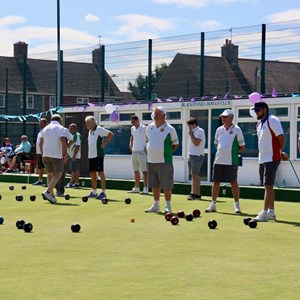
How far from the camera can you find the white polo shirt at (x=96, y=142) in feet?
50.6

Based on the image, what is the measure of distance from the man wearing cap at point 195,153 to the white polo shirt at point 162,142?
285 centimetres

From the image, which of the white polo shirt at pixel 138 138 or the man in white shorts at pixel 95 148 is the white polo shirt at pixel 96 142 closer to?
the man in white shorts at pixel 95 148

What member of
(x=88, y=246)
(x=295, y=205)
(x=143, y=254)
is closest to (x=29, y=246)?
(x=88, y=246)

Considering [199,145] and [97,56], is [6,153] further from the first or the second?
[199,145]

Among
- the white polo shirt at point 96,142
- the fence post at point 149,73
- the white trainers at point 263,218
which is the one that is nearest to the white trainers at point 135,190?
the white polo shirt at point 96,142

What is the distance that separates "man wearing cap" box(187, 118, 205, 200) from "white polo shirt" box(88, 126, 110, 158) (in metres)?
1.57

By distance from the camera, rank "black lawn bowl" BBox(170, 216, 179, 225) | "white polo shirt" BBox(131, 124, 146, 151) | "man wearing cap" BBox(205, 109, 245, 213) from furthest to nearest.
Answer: "white polo shirt" BBox(131, 124, 146, 151)
"man wearing cap" BBox(205, 109, 245, 213)
"black lawn bowl" BBox(170, 216, 179, 225)

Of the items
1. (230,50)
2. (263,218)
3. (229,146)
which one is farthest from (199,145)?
(230,50)

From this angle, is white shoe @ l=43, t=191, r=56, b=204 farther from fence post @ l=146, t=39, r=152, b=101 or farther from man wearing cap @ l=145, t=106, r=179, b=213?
fence post @ l=146, t=39, r=152, b=101

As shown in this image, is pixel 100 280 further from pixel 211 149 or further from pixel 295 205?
pixel 211 149

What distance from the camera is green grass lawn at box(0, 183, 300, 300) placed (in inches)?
229


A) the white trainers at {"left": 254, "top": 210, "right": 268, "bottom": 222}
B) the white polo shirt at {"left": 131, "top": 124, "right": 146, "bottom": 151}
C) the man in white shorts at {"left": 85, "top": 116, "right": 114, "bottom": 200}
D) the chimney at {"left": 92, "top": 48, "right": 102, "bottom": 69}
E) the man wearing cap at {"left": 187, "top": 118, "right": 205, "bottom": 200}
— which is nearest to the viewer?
the white trainers at {"left": 254, "top": 210, "right": 268, "bottom": 222}

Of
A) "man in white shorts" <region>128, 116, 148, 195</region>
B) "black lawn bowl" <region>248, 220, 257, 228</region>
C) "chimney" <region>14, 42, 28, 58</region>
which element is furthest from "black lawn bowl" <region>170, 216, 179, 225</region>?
"chimney" <region>14, 42, 28, 58</region>

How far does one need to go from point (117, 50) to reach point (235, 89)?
4.41 m
